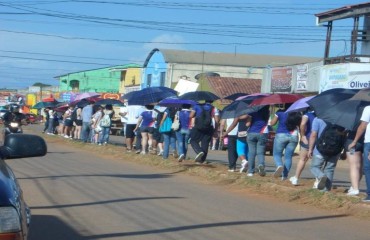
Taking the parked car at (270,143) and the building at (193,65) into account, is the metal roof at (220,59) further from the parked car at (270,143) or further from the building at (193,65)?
the parked car at (270,143)

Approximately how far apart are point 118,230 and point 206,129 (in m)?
8.35

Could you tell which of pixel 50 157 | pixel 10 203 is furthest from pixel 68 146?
pixel 10 203

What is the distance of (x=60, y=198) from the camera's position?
36.3ft

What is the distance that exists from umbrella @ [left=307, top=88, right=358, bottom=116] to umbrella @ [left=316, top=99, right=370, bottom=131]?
14 centimetres

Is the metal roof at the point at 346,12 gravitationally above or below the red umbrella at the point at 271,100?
above

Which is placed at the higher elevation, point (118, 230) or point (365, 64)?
point (365, 64)

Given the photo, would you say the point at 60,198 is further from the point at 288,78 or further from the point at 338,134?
the point at 288,78

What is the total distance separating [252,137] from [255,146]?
0.82 ft

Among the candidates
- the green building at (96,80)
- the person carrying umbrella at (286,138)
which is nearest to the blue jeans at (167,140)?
the person carrying umbrella at (286,138)

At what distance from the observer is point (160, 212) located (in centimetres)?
997

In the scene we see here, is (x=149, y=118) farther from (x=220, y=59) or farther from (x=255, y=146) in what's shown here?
(x=220, y=59)

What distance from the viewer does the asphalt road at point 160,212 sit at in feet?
27.7

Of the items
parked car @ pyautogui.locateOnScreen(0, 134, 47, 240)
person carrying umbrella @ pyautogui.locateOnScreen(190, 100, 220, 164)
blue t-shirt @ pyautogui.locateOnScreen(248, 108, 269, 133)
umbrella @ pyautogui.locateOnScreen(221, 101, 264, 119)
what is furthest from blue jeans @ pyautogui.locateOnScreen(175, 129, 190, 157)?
parked car @ pyautogui.locateOnScreen(0, 134, 47, 240)

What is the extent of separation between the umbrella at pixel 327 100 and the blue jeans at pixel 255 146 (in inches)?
83.1
